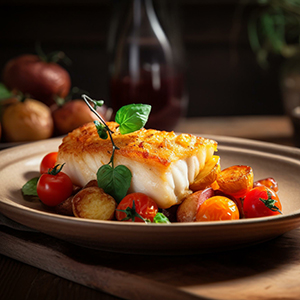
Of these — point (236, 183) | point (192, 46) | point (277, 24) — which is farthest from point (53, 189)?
point (192, 46)

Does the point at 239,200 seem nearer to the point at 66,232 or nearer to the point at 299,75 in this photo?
the point at 66,232

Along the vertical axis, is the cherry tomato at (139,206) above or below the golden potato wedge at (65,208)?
above

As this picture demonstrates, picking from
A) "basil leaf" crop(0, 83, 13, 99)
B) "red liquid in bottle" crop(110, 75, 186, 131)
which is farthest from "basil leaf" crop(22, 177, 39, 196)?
"red liquid in bottle" crop(110, 75, 186, 131)

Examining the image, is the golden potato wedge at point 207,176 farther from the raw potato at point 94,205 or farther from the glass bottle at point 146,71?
the glass bottle at point 146,71

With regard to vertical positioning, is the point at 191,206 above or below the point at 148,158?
below

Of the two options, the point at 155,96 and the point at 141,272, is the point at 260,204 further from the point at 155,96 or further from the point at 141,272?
the point at 155,96

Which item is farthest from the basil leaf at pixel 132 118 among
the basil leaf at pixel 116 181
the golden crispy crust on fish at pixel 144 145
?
Answer: the basil leaf at pixel 116 181
